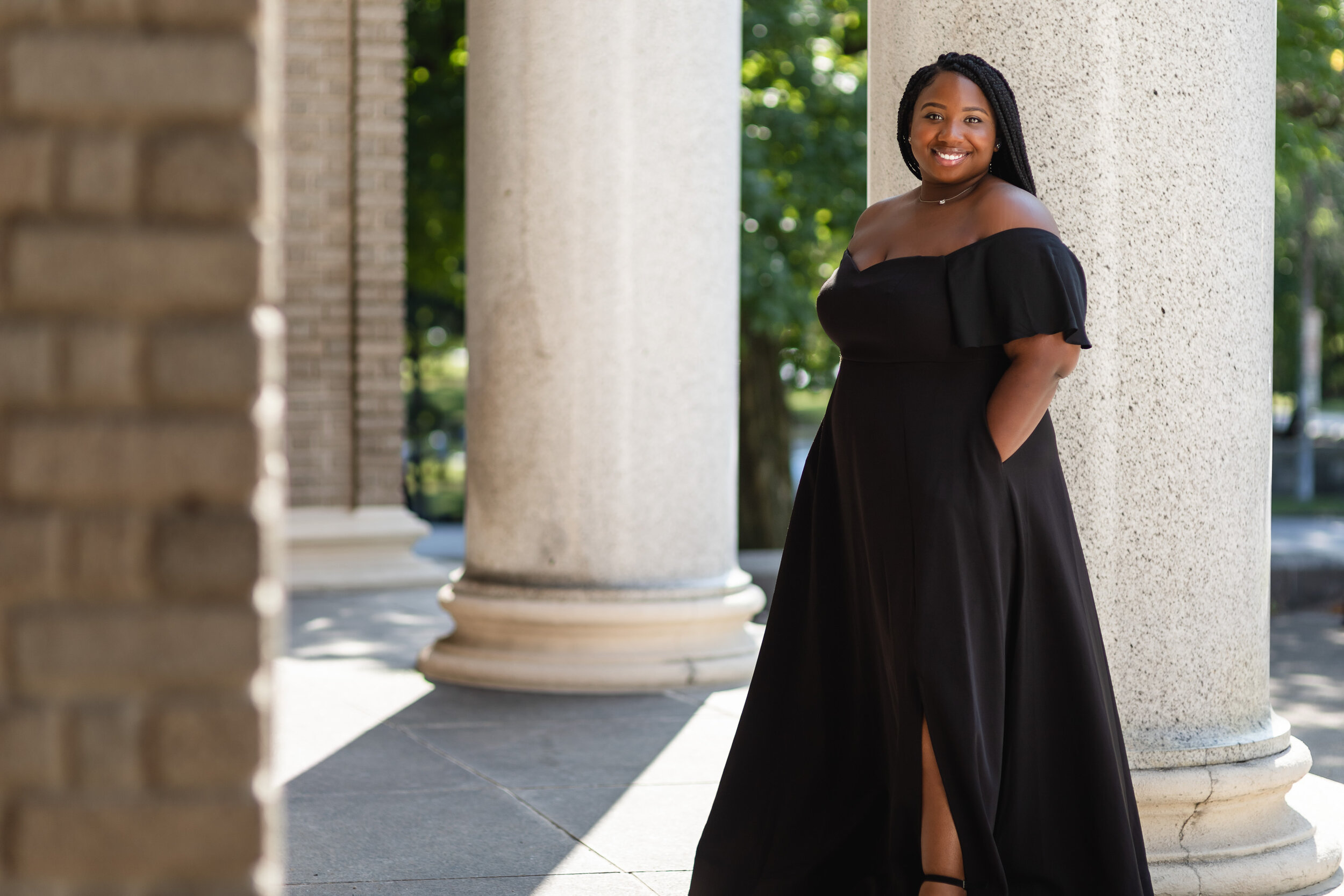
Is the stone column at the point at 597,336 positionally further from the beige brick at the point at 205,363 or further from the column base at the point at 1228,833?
the beige brick at the point at 205,363

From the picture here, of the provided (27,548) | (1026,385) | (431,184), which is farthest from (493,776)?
(431,184)

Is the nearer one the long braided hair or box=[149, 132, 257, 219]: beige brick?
box=[149, 132, 257, 219]: beige brick

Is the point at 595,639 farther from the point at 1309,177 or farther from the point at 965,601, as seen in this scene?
the point at 1309,177

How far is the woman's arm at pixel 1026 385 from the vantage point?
3711mm

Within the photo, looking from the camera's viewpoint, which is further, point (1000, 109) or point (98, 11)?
point (1000, 109)

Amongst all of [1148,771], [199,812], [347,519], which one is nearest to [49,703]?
[199,812]

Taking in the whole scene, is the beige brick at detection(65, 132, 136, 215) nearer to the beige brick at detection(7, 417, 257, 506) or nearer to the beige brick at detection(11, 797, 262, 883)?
the beige brick at detection(7, 417, 257, 506)

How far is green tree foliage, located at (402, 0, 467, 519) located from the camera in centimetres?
1770

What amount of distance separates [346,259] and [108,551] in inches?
457

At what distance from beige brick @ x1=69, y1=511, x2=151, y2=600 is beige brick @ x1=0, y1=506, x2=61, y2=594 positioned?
2 cm

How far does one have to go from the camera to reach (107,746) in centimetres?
193

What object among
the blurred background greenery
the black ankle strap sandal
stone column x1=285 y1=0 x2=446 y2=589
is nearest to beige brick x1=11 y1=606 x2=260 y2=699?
the black ankle strap sandal

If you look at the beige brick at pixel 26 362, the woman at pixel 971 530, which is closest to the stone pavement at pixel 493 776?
the woman at pixel 971 530

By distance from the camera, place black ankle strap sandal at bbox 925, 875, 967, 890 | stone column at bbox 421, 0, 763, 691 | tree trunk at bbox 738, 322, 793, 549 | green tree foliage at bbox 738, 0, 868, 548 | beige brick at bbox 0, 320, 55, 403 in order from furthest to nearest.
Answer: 1. tree trunk at bbox 738, 322, 793, 549
2. green tree foliage at bbox 738, 0, 868, 548
3. stone column at bbox 421, 0, 763, 691
4. black ankle strap sandal at bbox 925, 875, 967, 890
5. beige brick at bbox 0, 320, 55, 403
